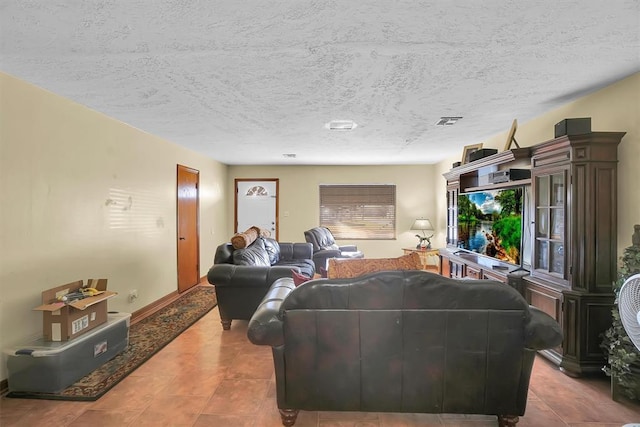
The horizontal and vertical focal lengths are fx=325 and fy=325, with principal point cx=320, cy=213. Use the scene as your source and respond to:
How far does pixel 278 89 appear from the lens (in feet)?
8.50

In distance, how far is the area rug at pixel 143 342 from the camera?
7.51 ft

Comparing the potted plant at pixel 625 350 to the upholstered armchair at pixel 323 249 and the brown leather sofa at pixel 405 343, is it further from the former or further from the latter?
the upholstered armchair at pixel 323 249

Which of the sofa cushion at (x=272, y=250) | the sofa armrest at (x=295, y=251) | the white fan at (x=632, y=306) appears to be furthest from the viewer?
the sofa armrest at (x=295, y=251)

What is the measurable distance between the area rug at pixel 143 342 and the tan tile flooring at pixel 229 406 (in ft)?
0.22

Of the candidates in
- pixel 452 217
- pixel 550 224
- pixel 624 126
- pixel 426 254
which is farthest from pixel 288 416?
pixel 426 254

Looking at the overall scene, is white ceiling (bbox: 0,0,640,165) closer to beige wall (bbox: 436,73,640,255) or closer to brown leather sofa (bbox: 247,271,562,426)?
beige wall (bbox: 436,73,640,255)

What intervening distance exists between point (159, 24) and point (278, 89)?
3.40ft

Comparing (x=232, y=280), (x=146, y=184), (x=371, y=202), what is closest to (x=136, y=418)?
(x=232, y=280)

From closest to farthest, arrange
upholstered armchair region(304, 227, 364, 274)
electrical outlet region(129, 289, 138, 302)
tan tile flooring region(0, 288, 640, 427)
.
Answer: tan tile flooring region(0, 288, 640, 427) < electrical outlet region(129, 289, 138, 302) < upholstered armchair region(304, 227, 364, 274)

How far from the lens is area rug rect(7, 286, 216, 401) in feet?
7.51

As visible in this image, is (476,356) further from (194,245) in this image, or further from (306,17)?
(194,245)

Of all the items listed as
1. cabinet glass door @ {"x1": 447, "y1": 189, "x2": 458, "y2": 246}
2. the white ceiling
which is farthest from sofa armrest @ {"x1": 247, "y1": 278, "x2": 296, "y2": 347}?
cabinet glass door @ {"x1": 447, "y1": 189, "x2": 458, "y2": 246}

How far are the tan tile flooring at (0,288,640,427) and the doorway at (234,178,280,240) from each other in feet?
14.8

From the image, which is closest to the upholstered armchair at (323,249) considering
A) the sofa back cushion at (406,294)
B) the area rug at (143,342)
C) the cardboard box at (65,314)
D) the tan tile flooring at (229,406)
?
the area rug at (143,342)
